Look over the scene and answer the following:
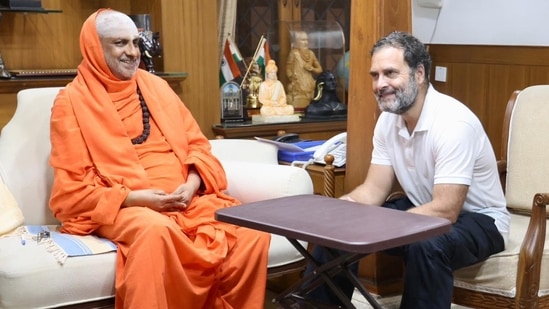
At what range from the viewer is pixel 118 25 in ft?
9.49

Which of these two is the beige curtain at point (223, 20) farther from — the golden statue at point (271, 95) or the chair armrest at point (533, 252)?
the chair armrest at point (533, 252)

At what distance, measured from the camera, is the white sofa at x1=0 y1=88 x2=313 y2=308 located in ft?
7.70

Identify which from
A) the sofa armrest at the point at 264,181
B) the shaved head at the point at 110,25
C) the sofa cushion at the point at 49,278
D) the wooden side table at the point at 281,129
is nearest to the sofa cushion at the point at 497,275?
the sofa armrest at the point at 264,181

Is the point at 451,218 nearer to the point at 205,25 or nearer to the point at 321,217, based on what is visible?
the point at 321,217

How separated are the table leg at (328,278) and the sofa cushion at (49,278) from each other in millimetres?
565

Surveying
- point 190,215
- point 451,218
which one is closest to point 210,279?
point 190,215

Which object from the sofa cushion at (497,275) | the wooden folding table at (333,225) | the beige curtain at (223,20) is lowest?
the sofa cushion at (497,275)

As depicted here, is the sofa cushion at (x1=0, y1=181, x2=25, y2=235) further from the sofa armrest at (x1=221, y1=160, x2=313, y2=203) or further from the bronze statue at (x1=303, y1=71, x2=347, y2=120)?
the bronze statue at (x1=303, y1=71, x2=347, y2=120)

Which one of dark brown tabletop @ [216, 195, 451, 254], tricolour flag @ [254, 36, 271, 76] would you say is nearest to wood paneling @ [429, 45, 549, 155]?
tricolour flag @ [254, 36, 271, 76]

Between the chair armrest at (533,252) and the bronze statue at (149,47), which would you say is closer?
the chair armrest at (533,252)

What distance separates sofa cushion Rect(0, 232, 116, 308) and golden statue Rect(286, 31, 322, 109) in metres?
2.31

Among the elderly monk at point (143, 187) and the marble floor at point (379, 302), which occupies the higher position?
the elderly monk at point (143, 187)

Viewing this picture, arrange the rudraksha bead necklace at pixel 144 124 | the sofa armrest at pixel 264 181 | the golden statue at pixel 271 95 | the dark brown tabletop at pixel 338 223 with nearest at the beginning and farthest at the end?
the dark brown tabletop at pixel 338 223
the sofa armrest at pixel 264 181
the rudraksha bead necklace at pixel 144 124
the golden statue at pixel 271 95

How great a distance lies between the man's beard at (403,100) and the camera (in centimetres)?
259
